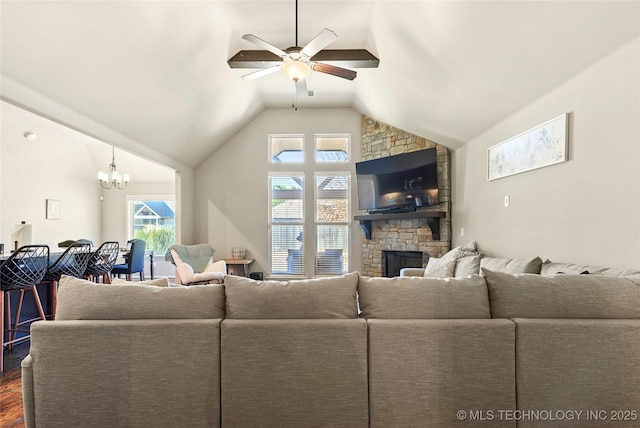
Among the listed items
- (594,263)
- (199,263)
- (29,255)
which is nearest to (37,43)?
(29,255)

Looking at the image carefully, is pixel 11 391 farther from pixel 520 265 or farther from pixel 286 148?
pixel 286 148

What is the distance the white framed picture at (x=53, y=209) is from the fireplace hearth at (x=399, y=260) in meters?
6.08

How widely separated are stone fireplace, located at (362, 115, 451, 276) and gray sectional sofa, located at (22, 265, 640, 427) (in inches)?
139

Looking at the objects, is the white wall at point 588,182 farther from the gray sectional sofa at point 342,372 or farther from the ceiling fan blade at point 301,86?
the ceiling fan blade at point 301,86

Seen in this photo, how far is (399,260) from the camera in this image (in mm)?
5707

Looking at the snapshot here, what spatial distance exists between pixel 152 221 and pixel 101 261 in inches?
150

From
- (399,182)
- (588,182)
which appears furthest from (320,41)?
(399,182)

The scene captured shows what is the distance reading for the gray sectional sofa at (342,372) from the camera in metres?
1.55

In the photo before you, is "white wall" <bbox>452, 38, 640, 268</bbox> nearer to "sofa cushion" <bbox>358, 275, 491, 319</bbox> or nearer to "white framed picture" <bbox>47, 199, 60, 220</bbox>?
"sofa cushion" <bbox>358, 275, 491, 319</bbox>

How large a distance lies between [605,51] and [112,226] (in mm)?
8618

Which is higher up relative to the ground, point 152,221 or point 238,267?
point 152,221

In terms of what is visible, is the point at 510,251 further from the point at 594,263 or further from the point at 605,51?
the point at 605,51

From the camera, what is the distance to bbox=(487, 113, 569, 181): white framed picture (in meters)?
2.71

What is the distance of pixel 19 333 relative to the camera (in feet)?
11.6
